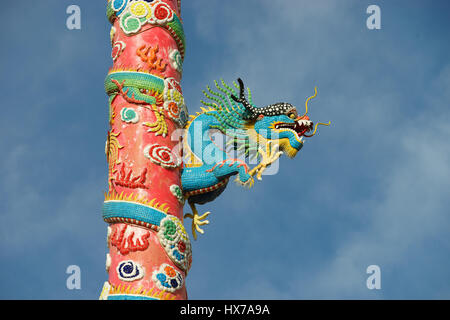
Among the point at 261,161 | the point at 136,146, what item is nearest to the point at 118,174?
the point at 136,146

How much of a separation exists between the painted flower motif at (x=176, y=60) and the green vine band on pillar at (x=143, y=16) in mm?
357

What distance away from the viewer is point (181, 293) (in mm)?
14367

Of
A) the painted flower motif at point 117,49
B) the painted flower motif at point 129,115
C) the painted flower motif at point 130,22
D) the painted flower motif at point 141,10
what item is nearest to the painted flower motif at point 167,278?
the painted flower motif at point 129,115

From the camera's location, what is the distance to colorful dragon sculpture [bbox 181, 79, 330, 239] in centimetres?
1561

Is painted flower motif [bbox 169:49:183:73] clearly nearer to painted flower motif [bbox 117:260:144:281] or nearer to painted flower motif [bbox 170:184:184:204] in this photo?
painted flower motif [bbox 170:184:184:204]

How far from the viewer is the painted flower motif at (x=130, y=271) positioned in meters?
14.0

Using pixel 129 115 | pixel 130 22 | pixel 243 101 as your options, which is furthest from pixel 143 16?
pixel 243 101

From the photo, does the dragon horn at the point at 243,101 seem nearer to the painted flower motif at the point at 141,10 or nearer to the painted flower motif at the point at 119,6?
the painted flower motif at the point at 141,10

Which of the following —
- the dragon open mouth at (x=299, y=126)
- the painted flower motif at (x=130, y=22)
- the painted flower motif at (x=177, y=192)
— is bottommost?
the painted flower motif at (x=177, y=192)

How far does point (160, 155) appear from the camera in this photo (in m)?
15.1

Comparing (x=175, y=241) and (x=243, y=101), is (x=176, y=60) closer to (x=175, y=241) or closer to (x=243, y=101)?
(x=243, y=101)

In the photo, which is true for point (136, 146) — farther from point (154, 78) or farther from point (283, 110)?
point (283, 110)

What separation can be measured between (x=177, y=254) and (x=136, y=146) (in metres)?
2.32

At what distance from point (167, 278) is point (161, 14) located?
5.80 m
